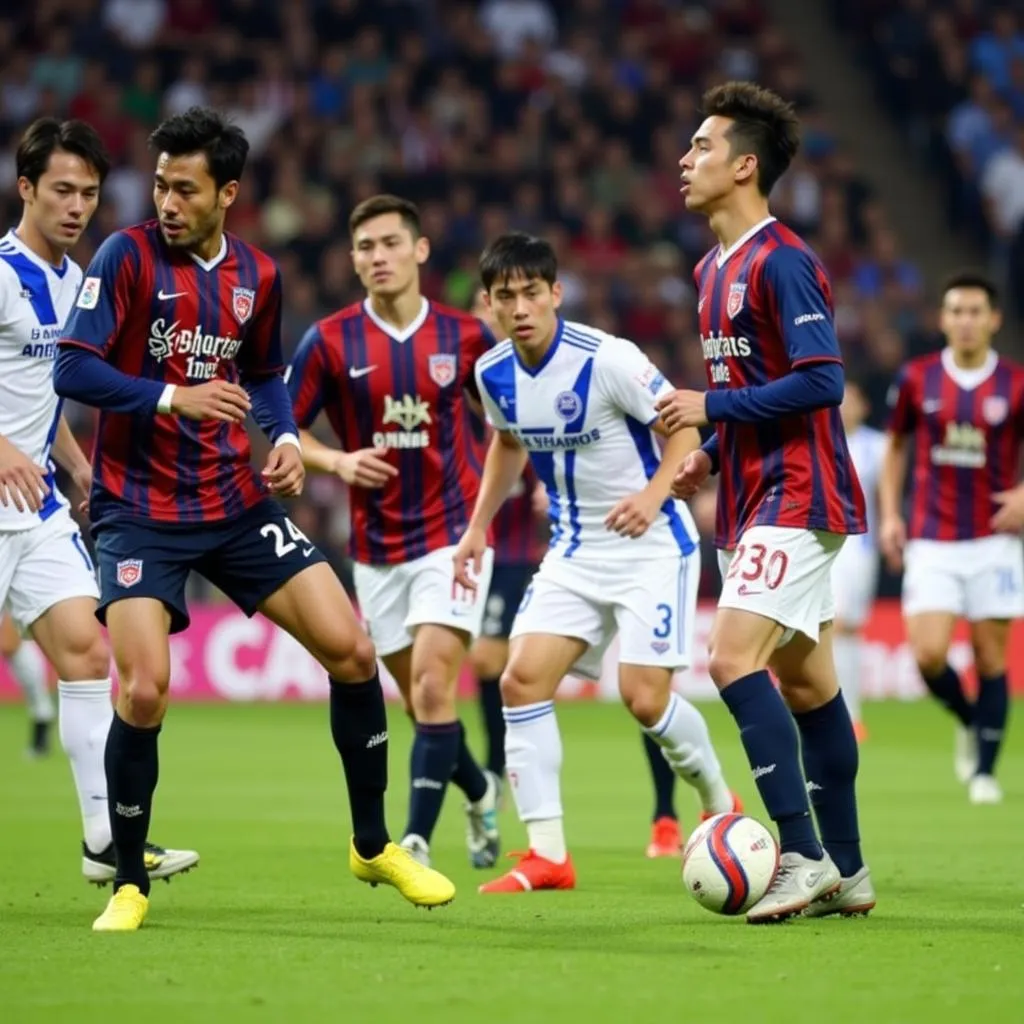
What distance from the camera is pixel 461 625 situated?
8328mm

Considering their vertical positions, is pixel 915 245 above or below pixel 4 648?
above

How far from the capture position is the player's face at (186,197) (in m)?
6.39

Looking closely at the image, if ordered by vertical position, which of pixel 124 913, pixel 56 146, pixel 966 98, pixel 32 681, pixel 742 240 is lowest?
pixel 124 913

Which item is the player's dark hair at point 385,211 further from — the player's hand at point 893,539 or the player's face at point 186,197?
the player's hand at point 893,539

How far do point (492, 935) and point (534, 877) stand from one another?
1.31 m

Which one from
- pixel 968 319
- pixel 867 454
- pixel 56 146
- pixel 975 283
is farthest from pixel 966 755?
pixel 56 146

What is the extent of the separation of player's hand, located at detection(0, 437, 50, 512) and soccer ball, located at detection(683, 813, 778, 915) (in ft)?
7.77

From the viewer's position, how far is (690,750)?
7949mm

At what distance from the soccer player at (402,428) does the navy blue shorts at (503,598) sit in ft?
6.02

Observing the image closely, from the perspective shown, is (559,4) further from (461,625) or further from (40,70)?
(461,625)

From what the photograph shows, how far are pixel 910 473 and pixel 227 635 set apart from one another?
5.79 m

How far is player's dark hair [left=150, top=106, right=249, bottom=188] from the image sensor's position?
6379 mm

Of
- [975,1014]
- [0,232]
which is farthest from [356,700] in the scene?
[0,232]

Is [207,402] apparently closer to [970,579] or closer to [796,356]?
[796,356]
